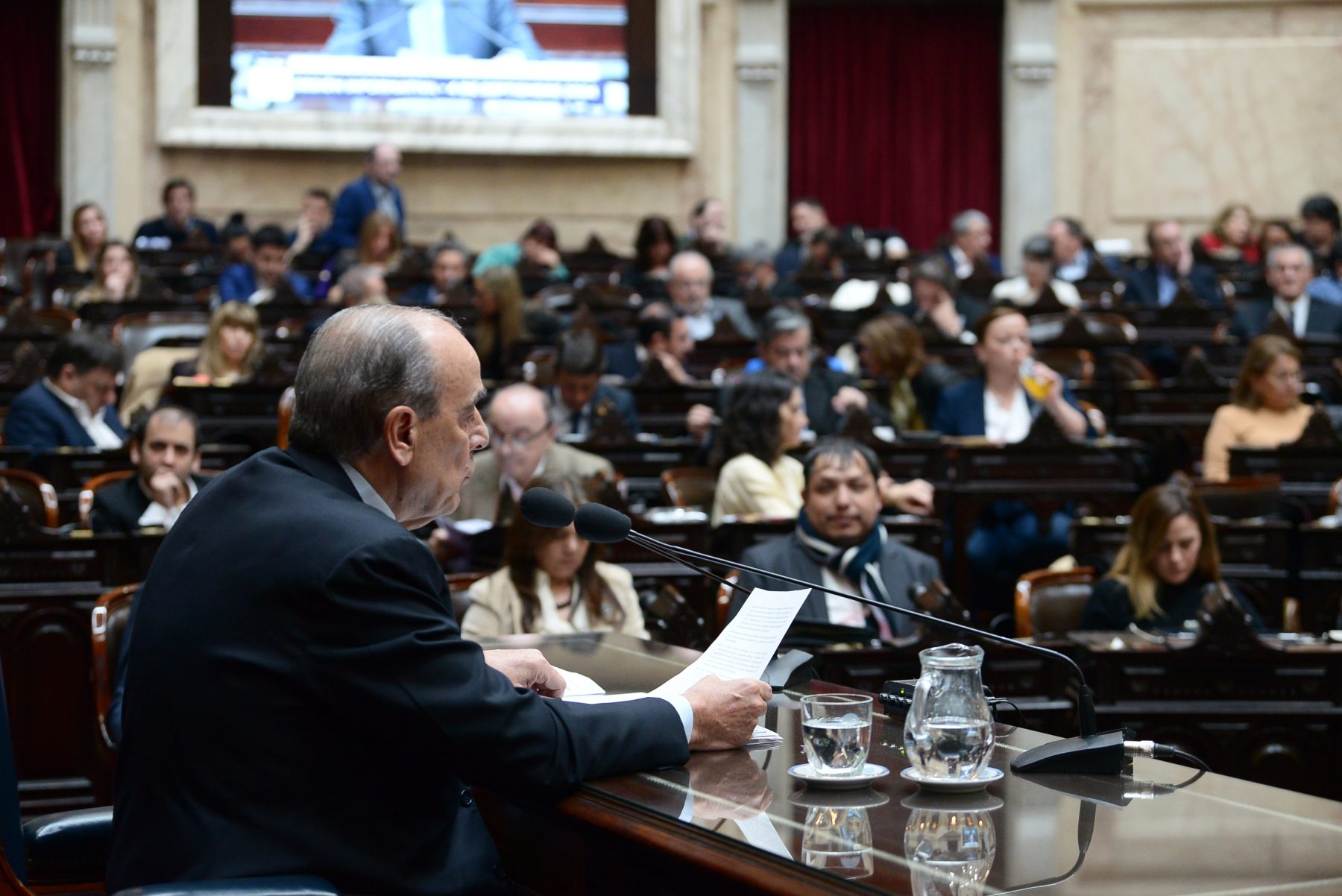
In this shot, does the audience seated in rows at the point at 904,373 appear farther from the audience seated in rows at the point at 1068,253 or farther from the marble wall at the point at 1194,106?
the marble wall at the point at 1194,106

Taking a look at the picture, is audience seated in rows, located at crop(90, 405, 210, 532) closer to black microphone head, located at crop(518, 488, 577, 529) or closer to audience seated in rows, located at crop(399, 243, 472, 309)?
black microphone head, located at crop(518, 488, 577, 529)

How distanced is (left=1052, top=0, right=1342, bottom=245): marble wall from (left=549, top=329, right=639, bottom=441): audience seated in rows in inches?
312

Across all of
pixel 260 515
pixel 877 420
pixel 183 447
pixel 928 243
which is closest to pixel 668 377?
pixel 877 420

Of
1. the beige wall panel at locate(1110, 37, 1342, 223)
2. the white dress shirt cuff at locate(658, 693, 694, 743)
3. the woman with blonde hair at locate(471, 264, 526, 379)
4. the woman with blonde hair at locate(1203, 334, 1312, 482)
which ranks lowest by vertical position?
the white dress shirt cuff at locate(658, 693, 694, 743)

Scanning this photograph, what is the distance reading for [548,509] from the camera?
7.13ft

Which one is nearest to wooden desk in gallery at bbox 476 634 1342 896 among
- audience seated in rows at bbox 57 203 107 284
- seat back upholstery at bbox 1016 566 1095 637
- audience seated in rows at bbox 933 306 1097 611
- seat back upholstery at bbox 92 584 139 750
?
seat back upholstery at bbox 92 584 139 750

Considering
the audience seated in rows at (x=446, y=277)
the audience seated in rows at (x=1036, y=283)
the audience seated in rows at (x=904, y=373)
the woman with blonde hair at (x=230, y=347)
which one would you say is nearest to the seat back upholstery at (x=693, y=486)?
the audience seated in rows at (x=904, y=373)

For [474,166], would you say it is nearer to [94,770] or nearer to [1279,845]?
[94,770]

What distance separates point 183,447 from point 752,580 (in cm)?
188

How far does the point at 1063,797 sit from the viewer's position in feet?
6.00

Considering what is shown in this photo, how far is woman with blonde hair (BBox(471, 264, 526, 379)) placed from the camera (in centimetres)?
782

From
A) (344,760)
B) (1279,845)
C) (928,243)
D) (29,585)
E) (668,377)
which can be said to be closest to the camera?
(1279,845)

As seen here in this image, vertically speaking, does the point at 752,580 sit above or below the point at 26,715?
above

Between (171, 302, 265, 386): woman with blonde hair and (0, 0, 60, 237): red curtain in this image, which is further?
(0, 0, 60, 237): red curtain
